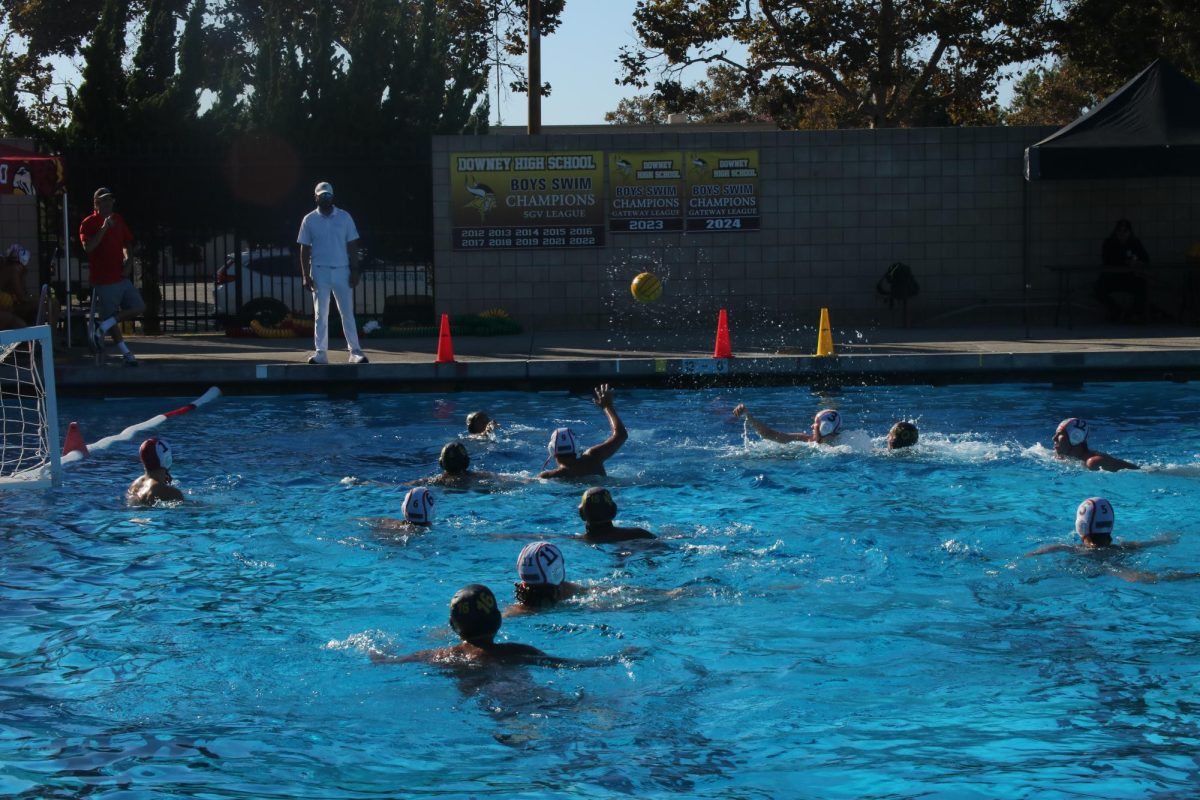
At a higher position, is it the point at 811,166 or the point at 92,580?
the point at 811,166

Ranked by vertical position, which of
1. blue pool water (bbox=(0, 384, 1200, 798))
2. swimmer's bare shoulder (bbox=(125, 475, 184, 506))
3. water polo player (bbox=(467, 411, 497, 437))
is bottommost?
blue pool water (bbox=(0, 384, 1200, 798))

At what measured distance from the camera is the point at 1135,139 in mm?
18266

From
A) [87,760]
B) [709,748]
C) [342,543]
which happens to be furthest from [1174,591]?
[87,760]

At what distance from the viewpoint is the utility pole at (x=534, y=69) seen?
21359 mm

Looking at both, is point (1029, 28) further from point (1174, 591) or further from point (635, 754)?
point (635, 754)

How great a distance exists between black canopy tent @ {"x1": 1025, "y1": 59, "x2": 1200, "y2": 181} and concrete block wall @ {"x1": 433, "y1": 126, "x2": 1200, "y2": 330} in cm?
135

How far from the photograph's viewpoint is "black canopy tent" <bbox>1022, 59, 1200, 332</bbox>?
59.5 ft

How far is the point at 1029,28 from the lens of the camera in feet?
85.1

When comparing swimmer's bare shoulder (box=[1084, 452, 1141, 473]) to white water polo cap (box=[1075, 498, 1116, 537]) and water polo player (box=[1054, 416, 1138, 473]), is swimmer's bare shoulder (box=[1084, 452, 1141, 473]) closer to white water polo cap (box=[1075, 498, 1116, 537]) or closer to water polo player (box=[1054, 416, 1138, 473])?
water polo player (box=[1054, 416, 1138, 473])

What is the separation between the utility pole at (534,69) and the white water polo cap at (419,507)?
12.7 m

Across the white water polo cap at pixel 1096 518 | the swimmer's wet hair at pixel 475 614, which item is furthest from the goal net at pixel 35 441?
the white water polo cap at pixel 1096 518

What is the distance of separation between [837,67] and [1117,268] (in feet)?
33.1

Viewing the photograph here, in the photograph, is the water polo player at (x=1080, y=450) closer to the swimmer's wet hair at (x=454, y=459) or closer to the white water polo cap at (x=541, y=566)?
the swimmer's wet hair at (x=454, y=459)

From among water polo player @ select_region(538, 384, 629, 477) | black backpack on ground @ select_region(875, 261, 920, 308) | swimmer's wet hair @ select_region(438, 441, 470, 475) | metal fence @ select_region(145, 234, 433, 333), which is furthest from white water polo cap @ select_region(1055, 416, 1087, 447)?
metal fence @ select_region(145, 234, 433, 333)
